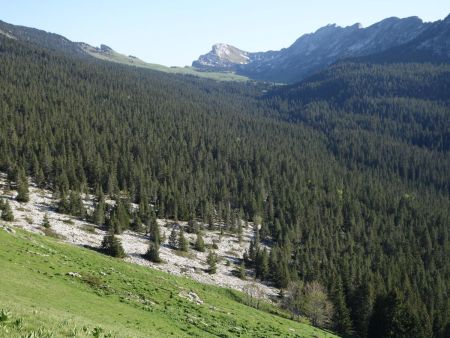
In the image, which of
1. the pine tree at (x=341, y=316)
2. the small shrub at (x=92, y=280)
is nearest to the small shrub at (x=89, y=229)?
the small shrub at (x=92, y=280)

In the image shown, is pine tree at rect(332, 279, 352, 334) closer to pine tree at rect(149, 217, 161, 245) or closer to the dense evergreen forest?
the dense evergreen forest

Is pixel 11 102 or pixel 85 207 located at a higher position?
pixel 11 102

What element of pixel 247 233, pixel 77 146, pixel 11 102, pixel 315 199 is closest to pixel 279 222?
pixel 247 233

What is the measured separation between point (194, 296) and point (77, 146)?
10295cm

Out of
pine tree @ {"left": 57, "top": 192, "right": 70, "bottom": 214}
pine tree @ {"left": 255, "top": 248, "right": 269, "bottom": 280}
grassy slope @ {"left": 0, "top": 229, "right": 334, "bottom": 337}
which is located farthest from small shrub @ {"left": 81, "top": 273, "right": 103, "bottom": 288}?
pine tree @ {"left": 57, "top": 192, "right": 70, "bottom": 214}

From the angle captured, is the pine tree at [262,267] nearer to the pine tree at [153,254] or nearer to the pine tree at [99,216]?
the pine tree at [153,254]

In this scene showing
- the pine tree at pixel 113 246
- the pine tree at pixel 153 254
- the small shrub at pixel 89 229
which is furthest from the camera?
the small shrub at pixel 89 229

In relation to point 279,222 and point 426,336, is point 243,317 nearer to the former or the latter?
point 426,336

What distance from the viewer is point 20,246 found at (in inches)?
1953

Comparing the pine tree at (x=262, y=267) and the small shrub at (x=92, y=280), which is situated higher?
the small shrub at (x=92, y=280)

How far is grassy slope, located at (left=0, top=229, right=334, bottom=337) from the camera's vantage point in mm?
32531

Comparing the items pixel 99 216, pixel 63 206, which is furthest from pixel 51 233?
pixel 63 206

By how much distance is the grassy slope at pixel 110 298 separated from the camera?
32531 mm

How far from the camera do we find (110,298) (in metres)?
41.1
